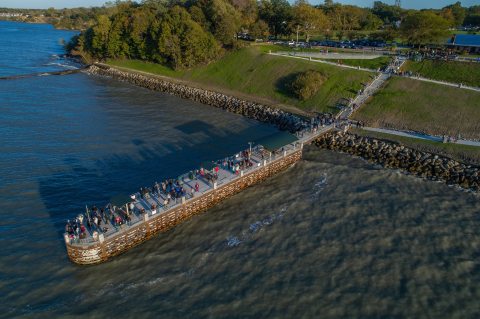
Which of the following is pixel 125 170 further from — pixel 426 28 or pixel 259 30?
pixel 426 28

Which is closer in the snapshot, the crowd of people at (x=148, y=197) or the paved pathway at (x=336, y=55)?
the crowd of people at (x=148, y=197)

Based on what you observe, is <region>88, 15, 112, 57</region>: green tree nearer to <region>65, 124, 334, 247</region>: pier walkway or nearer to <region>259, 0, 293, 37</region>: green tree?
<region>259, 0, 293, 37</region>: green tree

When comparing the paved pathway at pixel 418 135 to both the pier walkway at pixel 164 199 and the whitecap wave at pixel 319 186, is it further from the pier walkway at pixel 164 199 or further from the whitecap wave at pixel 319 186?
the whitecap wave at pixel 319 186

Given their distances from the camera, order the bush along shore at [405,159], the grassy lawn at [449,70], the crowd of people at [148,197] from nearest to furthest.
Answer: the crowd of people at [148,197], the bush along shore at [405,159], the grassy lawn at [449,70]

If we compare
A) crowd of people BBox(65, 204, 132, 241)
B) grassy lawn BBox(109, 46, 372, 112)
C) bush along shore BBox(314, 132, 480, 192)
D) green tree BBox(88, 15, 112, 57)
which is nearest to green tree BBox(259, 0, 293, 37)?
grassy lawn BBox(109, 46, 372, 112)

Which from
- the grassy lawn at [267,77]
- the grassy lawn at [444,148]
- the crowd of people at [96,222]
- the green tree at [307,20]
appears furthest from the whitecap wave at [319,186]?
the green tree at [307,20]

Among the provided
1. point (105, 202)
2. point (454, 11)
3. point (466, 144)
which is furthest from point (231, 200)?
point (454, 11)

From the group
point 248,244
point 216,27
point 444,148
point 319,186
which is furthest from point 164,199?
point 216,27

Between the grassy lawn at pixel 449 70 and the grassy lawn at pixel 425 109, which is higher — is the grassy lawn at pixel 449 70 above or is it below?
above
